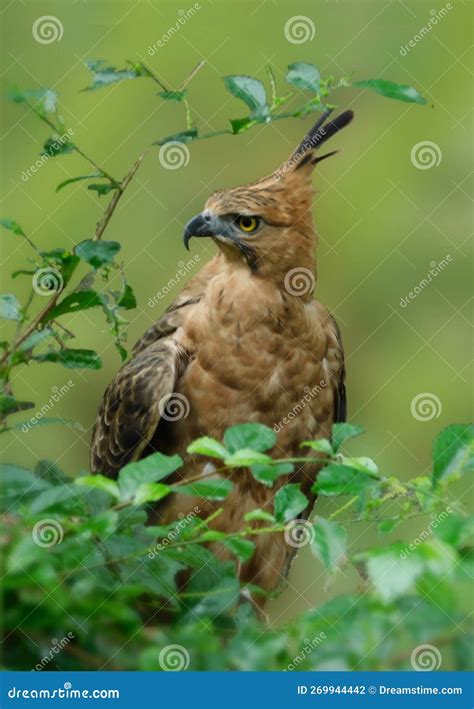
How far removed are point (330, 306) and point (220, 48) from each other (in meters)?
1.63

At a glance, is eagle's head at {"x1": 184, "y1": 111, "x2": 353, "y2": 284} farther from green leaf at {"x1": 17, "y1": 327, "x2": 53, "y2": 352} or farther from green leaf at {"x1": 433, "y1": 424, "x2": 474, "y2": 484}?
green leaf at {"x1": 433, "y1": 424, "x2": 474, "y2": 484}

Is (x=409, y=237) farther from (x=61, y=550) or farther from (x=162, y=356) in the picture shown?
(x=61, y=550)

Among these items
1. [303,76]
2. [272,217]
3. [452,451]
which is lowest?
[452,451]

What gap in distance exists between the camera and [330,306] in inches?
283

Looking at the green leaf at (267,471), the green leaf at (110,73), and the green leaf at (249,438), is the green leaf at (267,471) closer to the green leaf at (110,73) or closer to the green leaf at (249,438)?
the green leaf at (249,438)

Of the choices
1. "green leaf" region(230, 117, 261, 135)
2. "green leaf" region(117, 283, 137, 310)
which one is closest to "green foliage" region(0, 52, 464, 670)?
"green leaf" region(117, 283, 137, 310)

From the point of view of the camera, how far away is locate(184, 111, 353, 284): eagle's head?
4785mm

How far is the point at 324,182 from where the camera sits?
714 centimetres

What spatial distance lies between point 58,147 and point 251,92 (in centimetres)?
56

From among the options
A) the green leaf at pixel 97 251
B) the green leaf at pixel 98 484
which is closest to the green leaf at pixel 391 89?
the green leaf at pixel 97 251

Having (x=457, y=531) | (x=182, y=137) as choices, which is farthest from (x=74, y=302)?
(x=457, y=531)

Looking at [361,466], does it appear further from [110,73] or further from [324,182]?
[324,182]

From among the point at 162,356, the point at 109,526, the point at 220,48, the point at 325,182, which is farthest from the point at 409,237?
the point at 109,526

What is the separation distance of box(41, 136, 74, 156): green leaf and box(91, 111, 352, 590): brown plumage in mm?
1378
